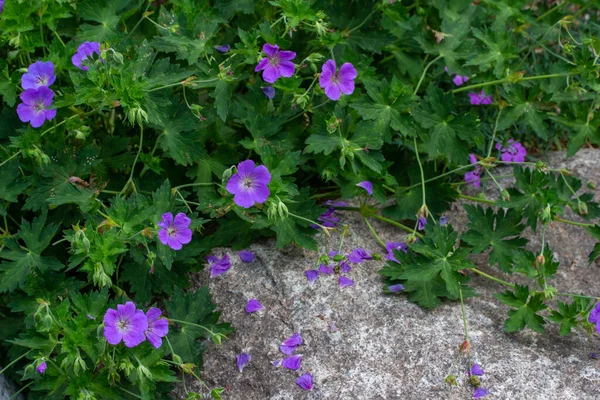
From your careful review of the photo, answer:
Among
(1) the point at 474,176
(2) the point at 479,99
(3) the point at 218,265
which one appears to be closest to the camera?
(3) the point at 218,265

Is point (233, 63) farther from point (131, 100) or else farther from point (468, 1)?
point (468, 1)

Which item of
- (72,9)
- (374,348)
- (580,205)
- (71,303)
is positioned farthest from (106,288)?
(580,205)

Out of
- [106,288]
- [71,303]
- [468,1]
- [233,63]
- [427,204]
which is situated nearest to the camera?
Result: [106,288]

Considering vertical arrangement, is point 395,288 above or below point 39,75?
below

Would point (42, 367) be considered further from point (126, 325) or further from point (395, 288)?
point (395, 288)

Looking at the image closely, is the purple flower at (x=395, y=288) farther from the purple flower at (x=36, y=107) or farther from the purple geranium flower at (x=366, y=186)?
the purple flower at (x=36, y=107)

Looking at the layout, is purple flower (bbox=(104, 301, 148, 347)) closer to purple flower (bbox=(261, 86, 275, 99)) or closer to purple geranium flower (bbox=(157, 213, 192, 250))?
purple geranium flower (bbox=(157, 213, 192, 250))

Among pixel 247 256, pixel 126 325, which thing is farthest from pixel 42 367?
pixel 247 256
